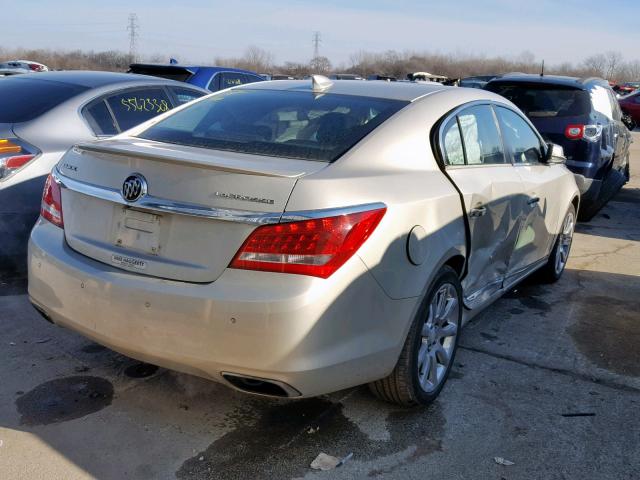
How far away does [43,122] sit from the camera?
502 cm

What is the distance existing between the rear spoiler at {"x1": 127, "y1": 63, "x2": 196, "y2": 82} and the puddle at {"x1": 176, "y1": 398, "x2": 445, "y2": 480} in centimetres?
762

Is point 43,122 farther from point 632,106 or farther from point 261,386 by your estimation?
point 632,106

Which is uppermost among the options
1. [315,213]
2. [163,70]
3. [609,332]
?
[163,70]

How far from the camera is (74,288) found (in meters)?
3.02

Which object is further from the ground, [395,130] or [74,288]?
[395,130]

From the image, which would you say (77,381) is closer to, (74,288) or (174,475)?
(74,288)

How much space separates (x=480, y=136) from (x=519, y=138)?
0.79 m

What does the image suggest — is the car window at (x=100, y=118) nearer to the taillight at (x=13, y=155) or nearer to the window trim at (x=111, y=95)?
the window trim at (x=111, y=95)

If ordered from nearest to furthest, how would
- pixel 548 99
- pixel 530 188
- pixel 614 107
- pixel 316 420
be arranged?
pixel 316 420
pixel 530 188
pixel 548 99
pixel 614 107

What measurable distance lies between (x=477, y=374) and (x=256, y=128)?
1.86 m

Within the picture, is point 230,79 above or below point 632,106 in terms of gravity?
above

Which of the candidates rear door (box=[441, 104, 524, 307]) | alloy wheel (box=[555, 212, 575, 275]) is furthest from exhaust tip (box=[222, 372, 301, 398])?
alloy wheel (box=[555, 212, 575, 275])

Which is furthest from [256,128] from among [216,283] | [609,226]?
[609,226]

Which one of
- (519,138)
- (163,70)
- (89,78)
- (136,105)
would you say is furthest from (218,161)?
(163,70)
